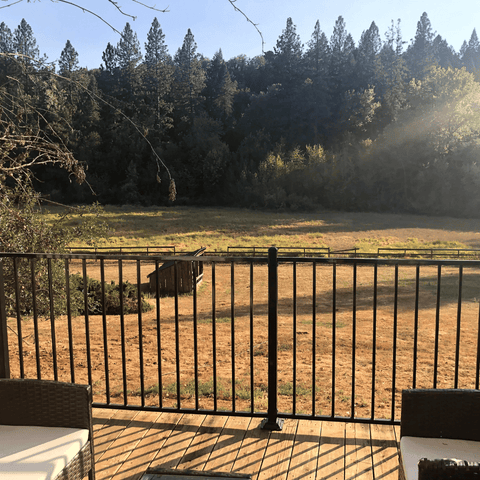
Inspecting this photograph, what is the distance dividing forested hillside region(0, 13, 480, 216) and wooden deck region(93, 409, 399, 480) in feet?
117

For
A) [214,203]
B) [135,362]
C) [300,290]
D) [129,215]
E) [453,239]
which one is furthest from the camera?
[214,203]

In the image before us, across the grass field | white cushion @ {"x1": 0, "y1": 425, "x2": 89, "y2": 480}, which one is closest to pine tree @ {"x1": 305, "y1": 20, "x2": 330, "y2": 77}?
the grass field

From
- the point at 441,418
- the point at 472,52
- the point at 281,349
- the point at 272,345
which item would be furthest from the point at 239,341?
the point at 472,52

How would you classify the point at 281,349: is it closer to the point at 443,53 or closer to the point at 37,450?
the point at 37,450

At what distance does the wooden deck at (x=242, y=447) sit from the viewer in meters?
1.97

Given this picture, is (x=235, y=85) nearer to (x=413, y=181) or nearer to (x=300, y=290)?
(x=413, y=181)

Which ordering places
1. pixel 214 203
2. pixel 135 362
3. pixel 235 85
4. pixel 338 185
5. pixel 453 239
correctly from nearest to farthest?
pixel 135 362
pixel 453 239
pixel 338 185
pixel 214 203
pixel 235 85

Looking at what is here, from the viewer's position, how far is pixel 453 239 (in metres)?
29.0

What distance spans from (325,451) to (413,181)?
4174 centimetres

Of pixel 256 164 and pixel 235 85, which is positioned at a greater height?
pixel 235 85

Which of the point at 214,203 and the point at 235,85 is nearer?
the point at 214,203

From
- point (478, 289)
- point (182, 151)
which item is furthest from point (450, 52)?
point (478, 289)

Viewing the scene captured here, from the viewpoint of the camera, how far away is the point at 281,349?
814 cm

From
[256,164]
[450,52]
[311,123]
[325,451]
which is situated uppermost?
[450,52]
